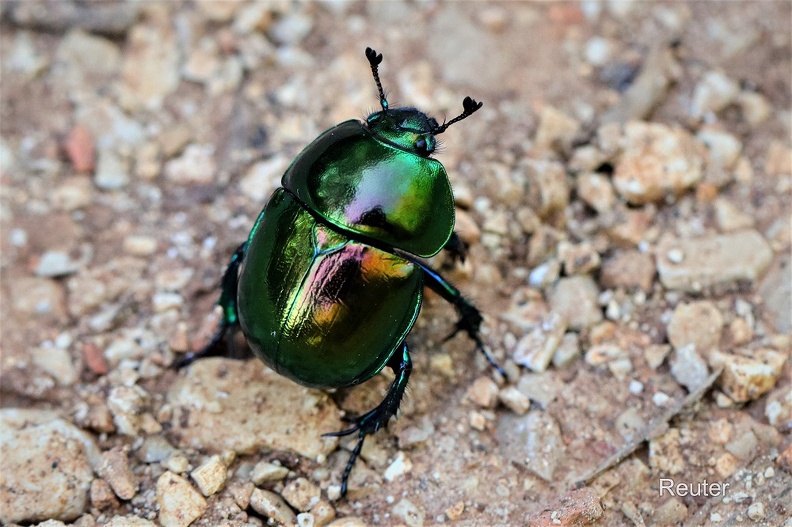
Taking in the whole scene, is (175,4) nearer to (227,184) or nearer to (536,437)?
(227,184)

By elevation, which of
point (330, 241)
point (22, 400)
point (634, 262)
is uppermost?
point (330, 241)

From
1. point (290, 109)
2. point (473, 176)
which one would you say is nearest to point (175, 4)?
point (290, 109)

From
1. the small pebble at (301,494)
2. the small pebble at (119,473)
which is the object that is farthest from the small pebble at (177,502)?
the small pebble at (301,494)

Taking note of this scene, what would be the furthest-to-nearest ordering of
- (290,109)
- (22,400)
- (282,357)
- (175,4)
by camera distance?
1. (175,4)
2. (290,109)
3. (22,400)
4. (282,357)

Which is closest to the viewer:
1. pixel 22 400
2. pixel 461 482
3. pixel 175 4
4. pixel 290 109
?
pixel 461 482

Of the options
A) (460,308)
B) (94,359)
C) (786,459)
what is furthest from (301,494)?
(786,459)

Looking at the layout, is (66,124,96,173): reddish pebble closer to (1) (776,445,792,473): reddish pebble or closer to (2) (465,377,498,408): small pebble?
(2) (465,377,498,408): small pebble

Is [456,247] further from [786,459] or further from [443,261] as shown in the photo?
[786,459]

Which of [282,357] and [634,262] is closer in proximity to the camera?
[282,357]
